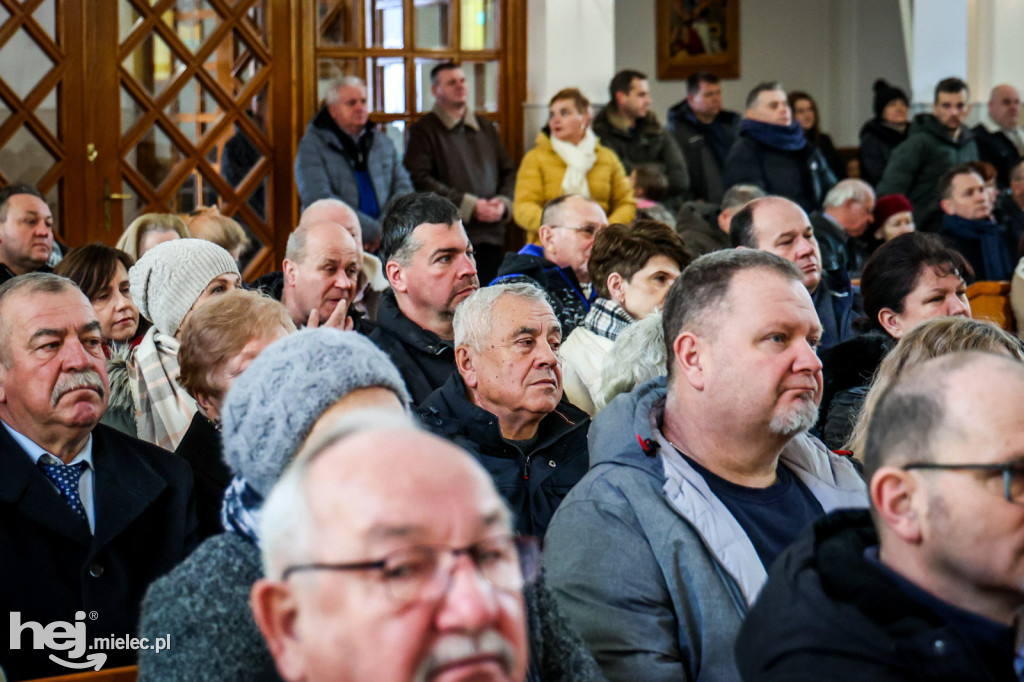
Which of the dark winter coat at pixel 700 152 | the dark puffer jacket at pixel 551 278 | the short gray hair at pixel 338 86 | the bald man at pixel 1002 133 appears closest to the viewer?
the dark puffer jacket at pixel 551 278

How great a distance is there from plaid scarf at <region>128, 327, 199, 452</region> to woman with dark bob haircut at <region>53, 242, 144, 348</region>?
64cm

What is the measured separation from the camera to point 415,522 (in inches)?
42.3

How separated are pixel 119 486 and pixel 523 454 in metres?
0.92

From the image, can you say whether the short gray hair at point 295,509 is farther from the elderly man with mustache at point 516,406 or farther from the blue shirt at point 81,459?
the elderly man with mustache at point 516,406

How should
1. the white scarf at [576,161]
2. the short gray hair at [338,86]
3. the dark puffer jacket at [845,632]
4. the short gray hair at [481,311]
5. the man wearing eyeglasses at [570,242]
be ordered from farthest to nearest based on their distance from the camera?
the white scarf at [576,161] → the short gray hair at [338,86] → the man wearing eyeglasses at [570,242] → the short gray hair at [481,311] → the dark puffer jacket at [845,632]

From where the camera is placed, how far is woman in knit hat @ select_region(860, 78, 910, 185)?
8438mm

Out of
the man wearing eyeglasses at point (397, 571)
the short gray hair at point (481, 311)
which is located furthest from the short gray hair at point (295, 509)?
the short gray hair at point (481, 311)

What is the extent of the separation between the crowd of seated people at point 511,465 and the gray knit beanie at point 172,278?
0.4 inches

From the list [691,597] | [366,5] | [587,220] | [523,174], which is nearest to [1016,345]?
[691,597]

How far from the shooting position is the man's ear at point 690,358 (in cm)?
221

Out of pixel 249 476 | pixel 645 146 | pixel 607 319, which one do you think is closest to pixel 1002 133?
pixel 645 146

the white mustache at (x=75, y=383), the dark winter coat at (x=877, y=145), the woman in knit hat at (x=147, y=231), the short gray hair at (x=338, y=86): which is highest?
the short gray hair at (x=338, y=86)

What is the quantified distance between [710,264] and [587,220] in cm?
251

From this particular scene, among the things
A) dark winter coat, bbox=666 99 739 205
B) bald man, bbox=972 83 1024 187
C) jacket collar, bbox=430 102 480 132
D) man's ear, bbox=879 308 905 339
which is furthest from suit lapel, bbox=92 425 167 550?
bald man, bbox=972 83 1024 187
